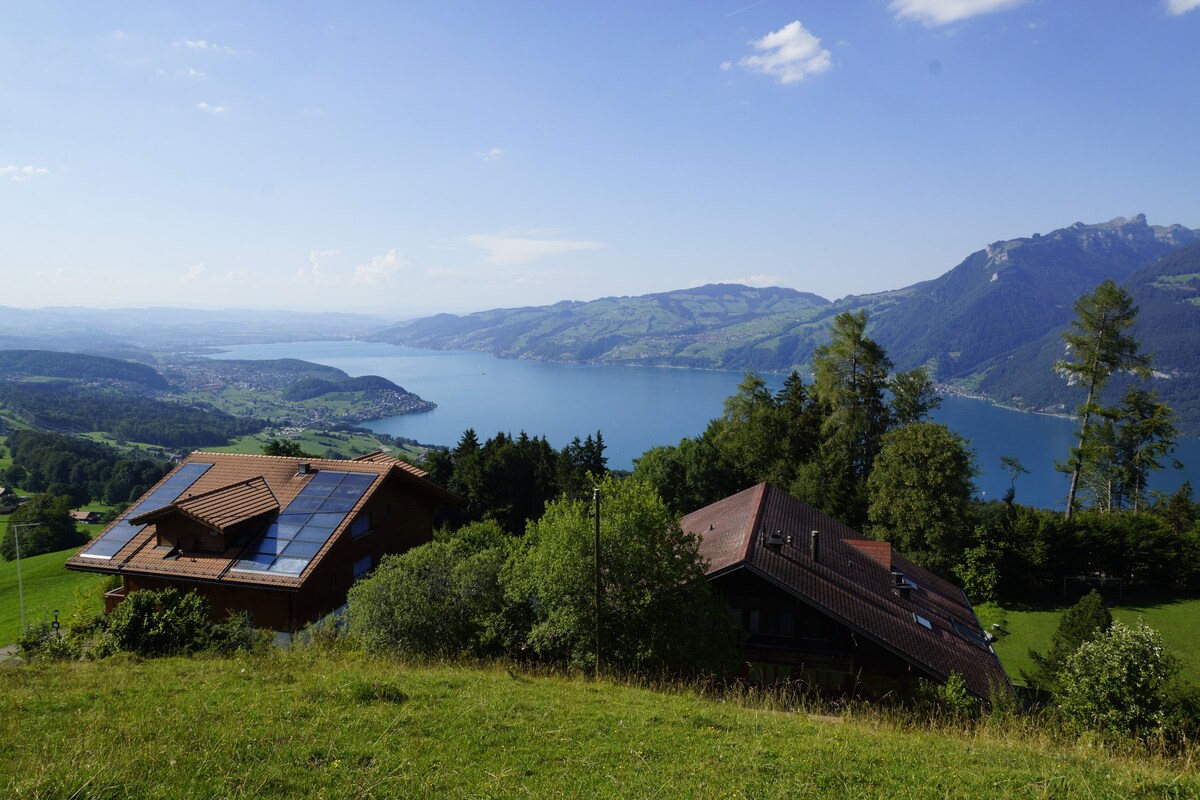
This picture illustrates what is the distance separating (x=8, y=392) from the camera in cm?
17475

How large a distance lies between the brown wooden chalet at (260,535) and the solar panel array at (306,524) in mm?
28

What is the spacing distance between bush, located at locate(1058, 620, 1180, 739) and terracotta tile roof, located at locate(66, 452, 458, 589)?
1670 cm

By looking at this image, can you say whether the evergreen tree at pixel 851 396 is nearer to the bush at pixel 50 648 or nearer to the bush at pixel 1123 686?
the bush at pixel 1123 686

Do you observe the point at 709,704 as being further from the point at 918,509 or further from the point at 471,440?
the point at 471,440

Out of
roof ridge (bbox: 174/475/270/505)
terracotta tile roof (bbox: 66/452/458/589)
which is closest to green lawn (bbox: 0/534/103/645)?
terracotta tile roof (bbox: 66/452/458/589)

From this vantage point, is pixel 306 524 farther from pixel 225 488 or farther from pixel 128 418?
pixel 128 418

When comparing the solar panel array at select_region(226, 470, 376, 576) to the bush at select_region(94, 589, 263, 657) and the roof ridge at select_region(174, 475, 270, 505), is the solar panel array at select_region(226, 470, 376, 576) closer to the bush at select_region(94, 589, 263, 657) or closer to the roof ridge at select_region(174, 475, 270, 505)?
the roof ridge at select_region(174, 475, 270, 505)

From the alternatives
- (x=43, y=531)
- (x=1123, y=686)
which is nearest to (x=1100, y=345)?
(x=1123, y=686)

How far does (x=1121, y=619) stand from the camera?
26422mm

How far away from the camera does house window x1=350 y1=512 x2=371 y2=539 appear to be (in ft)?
57.9

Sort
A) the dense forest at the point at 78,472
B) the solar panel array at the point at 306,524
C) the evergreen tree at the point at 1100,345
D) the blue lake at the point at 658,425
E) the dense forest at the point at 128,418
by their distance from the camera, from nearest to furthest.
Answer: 1. the solar panel array at the point at 306,524
2. the evergreen tree at the point at 1100,345
3. the dense forest at the point at 78,472
4. the blue lake at the point at 658,425
5. the dense forest at the point at 128,418

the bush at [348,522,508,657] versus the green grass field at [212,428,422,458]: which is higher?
the bush at [348,522,508,657]

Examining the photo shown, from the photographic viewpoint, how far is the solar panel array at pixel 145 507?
670 inches

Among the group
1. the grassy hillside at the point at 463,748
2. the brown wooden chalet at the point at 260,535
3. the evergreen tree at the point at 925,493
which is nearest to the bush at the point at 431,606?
the grassy hillside at the point at 463,748
